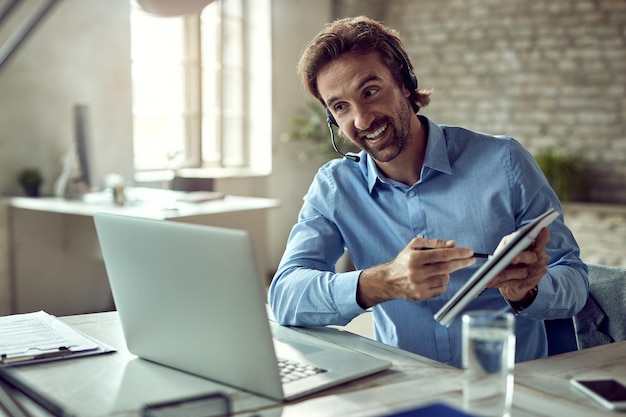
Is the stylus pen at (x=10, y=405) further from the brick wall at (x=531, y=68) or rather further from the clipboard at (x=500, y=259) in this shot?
the brick wall at (x=531, y=68)

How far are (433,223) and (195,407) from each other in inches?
36.7

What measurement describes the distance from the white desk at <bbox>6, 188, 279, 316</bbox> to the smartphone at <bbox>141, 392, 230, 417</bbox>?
10.8 ft

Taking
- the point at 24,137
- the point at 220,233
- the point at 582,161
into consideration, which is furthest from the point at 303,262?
the point at 582,161

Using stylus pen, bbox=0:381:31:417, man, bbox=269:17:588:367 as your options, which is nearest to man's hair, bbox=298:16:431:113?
man, bbox=269:17:588:367

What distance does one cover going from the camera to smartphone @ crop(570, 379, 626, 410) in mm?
1113

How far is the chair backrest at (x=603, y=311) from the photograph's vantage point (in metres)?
1.71

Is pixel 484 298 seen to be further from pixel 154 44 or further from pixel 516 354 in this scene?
pixel 154 44

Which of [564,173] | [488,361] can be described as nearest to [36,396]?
[488,361]

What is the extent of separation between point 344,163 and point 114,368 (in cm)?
86

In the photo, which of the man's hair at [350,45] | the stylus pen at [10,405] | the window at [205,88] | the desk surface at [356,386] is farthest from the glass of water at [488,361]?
the window at [205,88]

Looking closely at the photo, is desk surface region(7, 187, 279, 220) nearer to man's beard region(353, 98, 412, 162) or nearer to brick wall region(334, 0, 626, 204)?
man's beard region(353, 98, 412, 162)

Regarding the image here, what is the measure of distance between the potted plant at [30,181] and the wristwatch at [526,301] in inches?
151

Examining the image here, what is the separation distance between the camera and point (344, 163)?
198 cm

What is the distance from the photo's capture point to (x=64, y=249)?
16.2 feet
